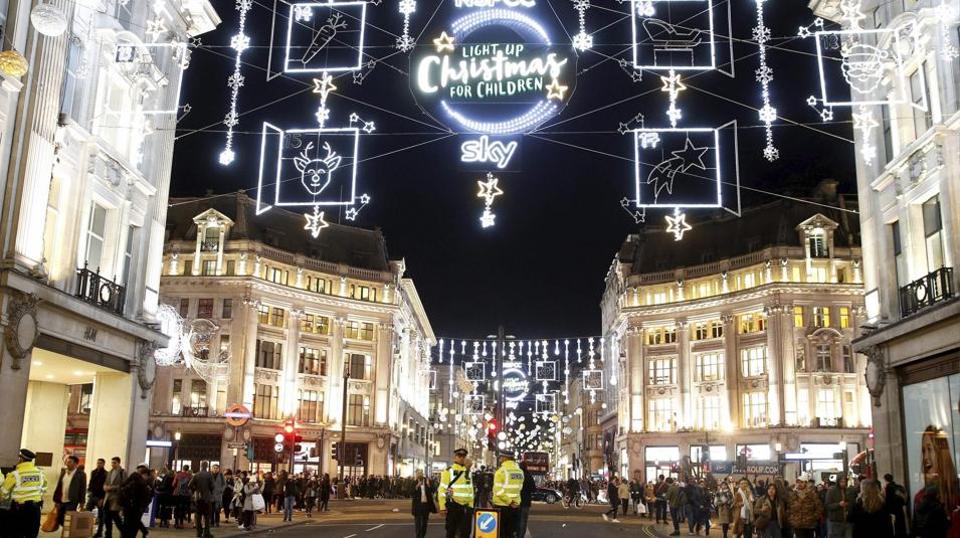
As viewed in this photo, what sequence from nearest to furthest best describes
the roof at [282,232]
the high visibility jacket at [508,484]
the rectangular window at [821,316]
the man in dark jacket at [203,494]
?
1. the high visibility jacket at [508,484]
2. the man in dark jacket at [203,494]
3. the rectangular window at [821,316]
4. the roof at [282,232]

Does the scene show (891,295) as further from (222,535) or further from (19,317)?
(19,317)

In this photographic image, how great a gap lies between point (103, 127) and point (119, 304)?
4.94 m

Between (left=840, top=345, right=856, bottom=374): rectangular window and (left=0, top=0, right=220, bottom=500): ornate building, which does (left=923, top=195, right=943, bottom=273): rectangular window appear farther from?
(left=840, top=345, right=856, bottom=374): rectangular window

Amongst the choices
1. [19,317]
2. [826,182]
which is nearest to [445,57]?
[19,317]

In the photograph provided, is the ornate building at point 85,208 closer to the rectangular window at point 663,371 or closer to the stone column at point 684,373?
the stone column at point 684,373

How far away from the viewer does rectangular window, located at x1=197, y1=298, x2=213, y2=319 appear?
201 ft

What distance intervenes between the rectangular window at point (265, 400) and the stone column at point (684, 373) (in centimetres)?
3195

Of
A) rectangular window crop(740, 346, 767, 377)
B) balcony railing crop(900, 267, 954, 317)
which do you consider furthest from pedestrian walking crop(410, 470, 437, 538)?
rectangular window crop(740, 346, 767, 377)

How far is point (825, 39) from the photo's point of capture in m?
22.1

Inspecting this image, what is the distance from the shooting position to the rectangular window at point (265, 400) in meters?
61.8

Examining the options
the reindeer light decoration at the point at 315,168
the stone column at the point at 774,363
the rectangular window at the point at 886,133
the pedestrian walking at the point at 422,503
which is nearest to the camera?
the reindeer light decoration at the point at 315,168

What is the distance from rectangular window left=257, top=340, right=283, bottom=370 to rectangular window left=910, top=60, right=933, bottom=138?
4927cm

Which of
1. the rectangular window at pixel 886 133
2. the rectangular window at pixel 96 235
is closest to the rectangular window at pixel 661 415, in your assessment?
the rectangular window at pixel 886 133

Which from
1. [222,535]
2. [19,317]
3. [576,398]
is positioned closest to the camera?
[19,317]
